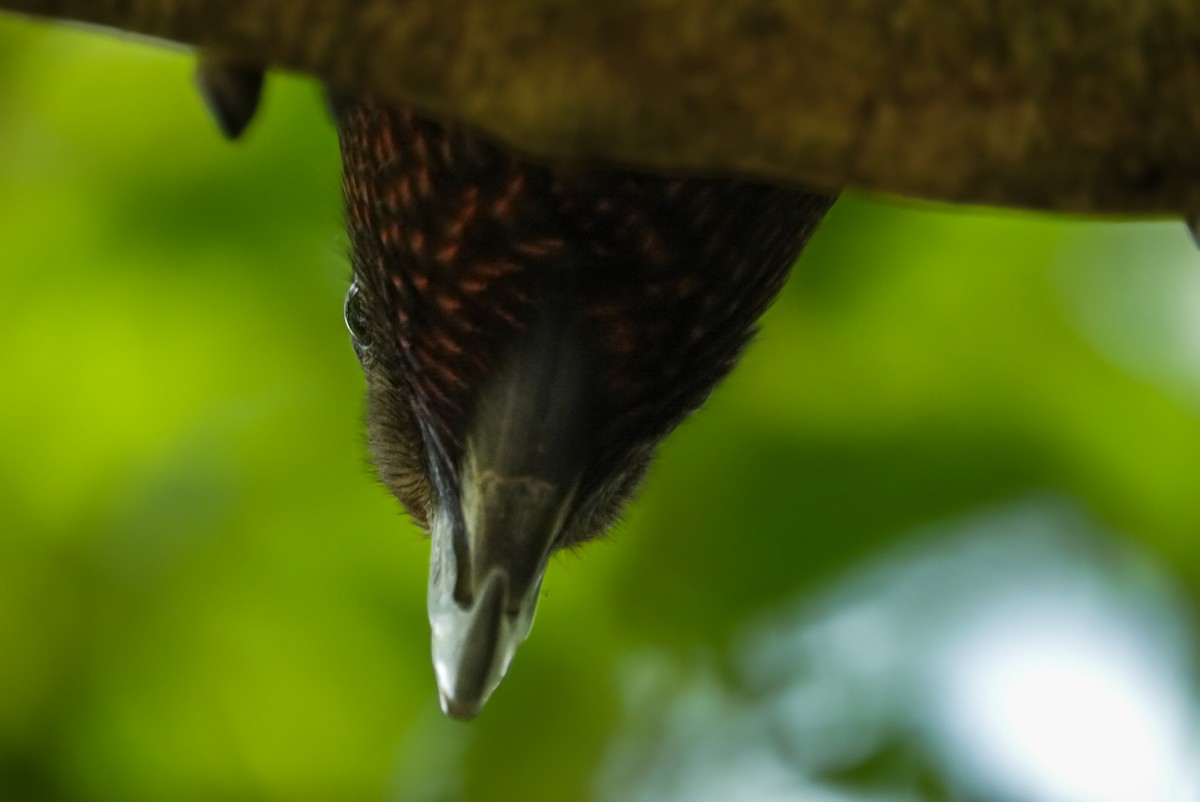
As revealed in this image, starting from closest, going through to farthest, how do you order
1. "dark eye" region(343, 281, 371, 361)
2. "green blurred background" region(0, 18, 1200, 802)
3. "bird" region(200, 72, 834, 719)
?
1. "bird" region(200, 72, 834, 719)
2. "dark eye" region(343, 281, 371, 361)
3. "green blurred background" region(0, 18, 1200, 802)

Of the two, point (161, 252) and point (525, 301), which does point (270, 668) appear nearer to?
point (161, 252)

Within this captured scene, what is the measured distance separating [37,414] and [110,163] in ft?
1.14

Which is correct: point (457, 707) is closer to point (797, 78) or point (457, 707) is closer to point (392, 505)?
point (797, 78)

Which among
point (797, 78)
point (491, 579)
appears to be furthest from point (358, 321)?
point (797, 78)

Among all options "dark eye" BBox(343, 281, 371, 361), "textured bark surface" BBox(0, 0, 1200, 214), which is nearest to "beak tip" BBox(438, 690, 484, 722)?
"dark eye" BBox(343, 281, 371, 361)

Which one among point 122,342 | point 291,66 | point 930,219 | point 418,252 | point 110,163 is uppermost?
point 291,66

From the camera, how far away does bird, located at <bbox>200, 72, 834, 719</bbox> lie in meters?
1.06

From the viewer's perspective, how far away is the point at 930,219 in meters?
2.36

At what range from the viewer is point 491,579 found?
44.3 inches

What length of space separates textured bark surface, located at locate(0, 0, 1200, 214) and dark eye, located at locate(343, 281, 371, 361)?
700mm

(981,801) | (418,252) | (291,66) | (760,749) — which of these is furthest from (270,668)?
(291,66)

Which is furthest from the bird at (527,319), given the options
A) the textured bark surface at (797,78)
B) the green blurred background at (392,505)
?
the green blurred background at (392,505)

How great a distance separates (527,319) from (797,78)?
46 cm

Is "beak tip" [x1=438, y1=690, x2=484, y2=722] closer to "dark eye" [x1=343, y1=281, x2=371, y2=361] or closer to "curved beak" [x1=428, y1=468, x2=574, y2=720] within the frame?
"curved beak" [x1=428, y1=468, x2=574, y2=720]
